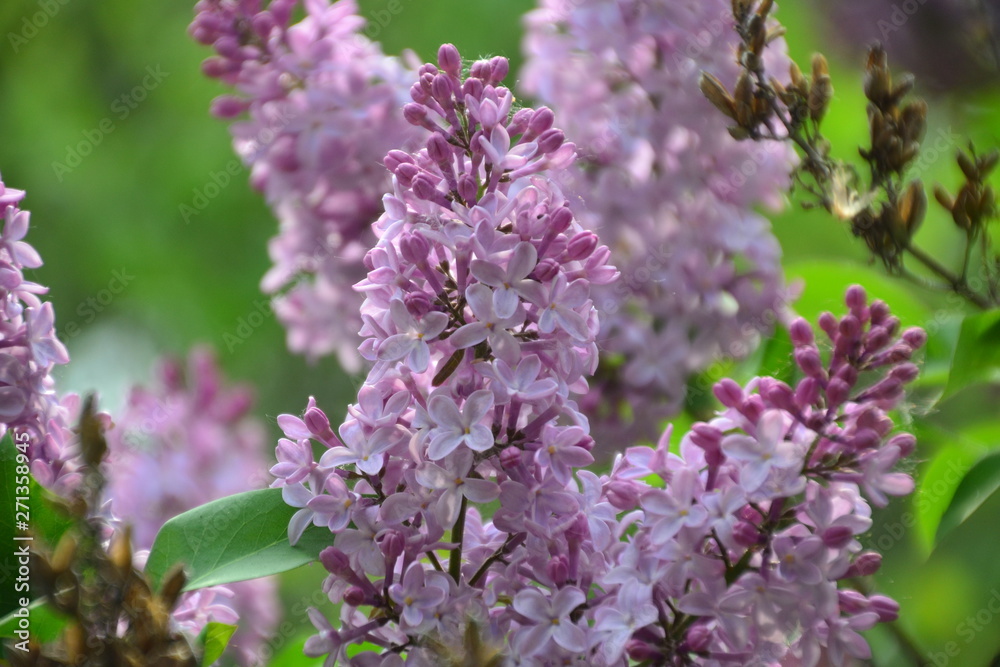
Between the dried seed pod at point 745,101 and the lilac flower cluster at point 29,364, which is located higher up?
the dried seed pod at point 745,101

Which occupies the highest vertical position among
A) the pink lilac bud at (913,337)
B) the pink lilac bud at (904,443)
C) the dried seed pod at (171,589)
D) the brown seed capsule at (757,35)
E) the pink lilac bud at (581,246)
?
the brown seed capsule at (757,35)

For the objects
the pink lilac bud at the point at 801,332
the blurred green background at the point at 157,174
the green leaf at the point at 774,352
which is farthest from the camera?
the blurred green background at the point at 157,174

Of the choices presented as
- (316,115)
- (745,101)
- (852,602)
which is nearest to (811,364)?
(852,602)

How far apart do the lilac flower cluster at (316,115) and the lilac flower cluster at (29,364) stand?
616 millimetres

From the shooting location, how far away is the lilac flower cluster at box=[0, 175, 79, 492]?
2.99 ft

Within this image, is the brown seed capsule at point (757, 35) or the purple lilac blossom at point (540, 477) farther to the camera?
the brown seed capsule at point (757, 35)

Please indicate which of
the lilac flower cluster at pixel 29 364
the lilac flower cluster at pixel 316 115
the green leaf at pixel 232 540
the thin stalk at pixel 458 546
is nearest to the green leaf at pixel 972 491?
the thin stalk at pixel 458 546

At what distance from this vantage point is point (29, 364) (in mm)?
932

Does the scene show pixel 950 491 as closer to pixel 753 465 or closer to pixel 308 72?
pixel 753 465

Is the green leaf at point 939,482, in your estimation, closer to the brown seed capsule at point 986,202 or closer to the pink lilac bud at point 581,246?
the brown seed capsule at point 986,202

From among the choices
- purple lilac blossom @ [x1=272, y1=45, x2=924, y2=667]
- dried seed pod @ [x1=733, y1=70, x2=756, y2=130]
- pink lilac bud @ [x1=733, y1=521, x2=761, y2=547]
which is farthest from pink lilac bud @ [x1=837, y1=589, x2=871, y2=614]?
dried seed pod @ [x1=733, y1=70, x2=756, y2=130]

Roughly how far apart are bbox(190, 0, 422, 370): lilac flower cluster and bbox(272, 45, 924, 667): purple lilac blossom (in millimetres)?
638

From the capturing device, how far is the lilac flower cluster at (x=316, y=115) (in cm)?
158

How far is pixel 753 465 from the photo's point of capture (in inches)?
33.8
